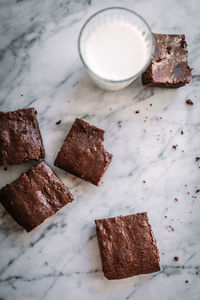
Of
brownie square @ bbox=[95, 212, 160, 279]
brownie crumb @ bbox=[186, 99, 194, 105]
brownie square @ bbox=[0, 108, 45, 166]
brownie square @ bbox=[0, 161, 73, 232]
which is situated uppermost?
brownie square @ bbox=[0, 108, 45, 166]

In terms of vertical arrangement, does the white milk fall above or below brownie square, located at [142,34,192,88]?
above

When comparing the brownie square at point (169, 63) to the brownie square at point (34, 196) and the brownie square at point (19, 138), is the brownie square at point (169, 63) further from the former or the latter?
the brownie square at point (34, 196)

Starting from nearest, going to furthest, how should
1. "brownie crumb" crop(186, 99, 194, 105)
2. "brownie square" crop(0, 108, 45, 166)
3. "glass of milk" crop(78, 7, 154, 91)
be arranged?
"glass of milk" crop(78, 7, 154, 91)
"brownie square" crop(0, 108, 45, 166)
"brownie crumb" crop(186, 99, 194, 105)

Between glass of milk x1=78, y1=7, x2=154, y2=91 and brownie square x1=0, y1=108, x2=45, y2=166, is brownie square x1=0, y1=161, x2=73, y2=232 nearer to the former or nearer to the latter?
brownie square x1=0, y1=108, x2=45, y2=166

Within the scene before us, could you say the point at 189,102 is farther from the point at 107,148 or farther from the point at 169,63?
the point at 107,148

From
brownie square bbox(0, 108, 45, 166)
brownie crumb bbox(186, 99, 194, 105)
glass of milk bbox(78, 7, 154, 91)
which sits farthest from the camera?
brownie crumb bbox(186, 99, 194, 105)

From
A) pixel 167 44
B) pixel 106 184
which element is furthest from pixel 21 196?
pixel 167 44

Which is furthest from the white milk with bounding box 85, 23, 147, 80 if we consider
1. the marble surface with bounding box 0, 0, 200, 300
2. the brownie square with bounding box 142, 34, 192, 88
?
the marble surface with bounding box 0, 0, 200, 300
